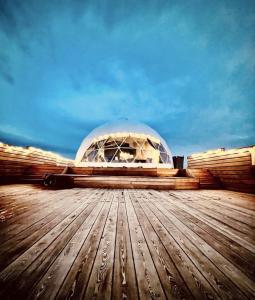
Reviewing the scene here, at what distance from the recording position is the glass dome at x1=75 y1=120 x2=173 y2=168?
→ 13758mm

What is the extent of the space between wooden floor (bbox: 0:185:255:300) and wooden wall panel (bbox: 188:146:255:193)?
430 cm

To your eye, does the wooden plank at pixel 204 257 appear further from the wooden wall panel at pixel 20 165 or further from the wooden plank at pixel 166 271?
the wooden wall panel at pixel 20 165

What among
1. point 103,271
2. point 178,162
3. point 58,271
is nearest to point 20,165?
point 58,271

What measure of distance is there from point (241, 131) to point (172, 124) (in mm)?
34936

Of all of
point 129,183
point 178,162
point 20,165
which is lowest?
point 129,183

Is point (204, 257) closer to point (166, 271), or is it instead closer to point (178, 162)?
point (166, 271)

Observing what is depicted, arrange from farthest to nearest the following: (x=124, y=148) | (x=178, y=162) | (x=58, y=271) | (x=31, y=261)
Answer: (x=178, y=162) < (x=124, y=148) < (x=31, y=261) < (x=58, y=271)

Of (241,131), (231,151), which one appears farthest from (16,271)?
(241,131)

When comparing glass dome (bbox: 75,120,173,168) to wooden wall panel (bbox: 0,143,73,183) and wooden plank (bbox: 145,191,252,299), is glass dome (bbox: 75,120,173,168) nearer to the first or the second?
wooden wall panel (bbox: 0,143,73,183)

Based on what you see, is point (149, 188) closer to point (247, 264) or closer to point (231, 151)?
point (231, 151)

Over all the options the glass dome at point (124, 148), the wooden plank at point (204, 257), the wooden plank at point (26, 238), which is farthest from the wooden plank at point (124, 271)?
the glass dome at point (124, 148)

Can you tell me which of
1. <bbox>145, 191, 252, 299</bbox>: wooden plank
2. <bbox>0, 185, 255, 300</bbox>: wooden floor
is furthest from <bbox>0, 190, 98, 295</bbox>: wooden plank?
<bbox>145, 191, 252, 299</bbox>: wooden plank

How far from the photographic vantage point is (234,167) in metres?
7.04

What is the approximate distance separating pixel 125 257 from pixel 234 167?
7.35 metres
